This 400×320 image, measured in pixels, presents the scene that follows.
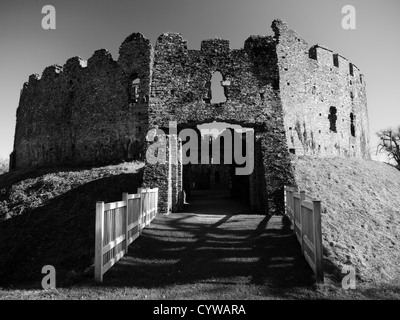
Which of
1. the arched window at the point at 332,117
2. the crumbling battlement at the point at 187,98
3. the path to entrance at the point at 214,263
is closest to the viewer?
the path to entrance at the point at 214,263

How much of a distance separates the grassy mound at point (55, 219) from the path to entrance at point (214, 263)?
1.44 metres

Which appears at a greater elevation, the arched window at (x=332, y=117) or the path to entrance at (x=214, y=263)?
the arched window at (x=332, y=117)

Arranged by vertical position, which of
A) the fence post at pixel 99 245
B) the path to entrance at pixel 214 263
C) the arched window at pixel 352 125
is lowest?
the path to entrance at pixel 214 263

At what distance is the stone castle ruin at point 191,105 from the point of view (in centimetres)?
1220

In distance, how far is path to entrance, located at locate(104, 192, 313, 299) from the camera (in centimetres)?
533

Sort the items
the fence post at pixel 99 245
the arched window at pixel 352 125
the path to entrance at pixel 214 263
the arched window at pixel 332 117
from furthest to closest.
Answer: the arched window at pixel 352 125
the arched window at pixel 332 117
the fence post at pixel 99 245
the path to entrance at pixel 214 263

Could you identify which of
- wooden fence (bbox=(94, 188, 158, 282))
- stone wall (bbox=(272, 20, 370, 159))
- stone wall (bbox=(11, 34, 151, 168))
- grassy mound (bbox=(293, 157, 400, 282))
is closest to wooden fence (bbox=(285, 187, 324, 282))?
grassy mound (bbox=(293, 157, 400, 282))

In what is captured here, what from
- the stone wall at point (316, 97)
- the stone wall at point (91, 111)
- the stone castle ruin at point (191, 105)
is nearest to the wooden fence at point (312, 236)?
the stone castle ruin at point (191, 105)

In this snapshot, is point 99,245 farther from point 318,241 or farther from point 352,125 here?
point 352,125

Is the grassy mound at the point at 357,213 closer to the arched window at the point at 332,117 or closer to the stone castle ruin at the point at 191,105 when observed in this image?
the stone castle ruin at the point at 191,105

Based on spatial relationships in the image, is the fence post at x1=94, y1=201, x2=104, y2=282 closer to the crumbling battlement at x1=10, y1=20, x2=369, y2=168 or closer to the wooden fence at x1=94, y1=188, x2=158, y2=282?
the wooden fence at x1=94, y1=188, x2=158, y2=282

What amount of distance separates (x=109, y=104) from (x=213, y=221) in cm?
1446

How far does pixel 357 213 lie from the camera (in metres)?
13.3
